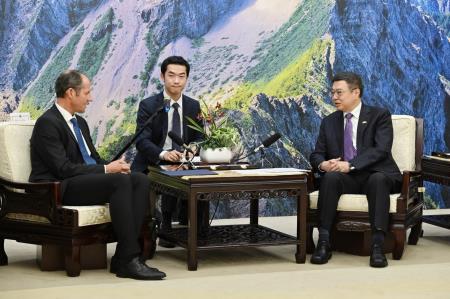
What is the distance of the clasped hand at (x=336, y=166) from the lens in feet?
21.4

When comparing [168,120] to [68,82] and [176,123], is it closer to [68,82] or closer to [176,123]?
[176,123]

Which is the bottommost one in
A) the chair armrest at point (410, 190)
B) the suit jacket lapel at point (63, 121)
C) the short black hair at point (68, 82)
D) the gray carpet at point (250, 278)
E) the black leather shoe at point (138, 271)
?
the gray carpet at point (250, 278)

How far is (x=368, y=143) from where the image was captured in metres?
6.67

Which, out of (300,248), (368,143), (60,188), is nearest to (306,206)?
(300,248)

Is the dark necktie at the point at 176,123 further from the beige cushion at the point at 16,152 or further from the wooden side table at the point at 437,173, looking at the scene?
the wooden side table at the point at 437,173

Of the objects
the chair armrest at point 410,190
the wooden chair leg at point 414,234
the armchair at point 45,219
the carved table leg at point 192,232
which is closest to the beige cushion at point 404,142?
the chair armrest at point 410,190

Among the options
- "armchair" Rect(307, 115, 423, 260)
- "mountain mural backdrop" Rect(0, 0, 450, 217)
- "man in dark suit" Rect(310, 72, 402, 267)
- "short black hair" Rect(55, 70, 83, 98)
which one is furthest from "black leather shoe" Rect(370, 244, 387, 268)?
"mountain mural backdrop" Rect(0, 0, 450, 217)

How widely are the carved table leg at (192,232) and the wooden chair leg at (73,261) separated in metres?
0.63

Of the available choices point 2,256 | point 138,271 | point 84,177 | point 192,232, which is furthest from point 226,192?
point 2,256

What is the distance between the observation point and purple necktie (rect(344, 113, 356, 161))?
670 cm

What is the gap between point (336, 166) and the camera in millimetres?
6539

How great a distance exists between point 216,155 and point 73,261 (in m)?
1.18

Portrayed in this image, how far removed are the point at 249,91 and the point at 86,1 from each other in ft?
4.81

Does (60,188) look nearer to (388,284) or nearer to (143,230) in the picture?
(143,230)
